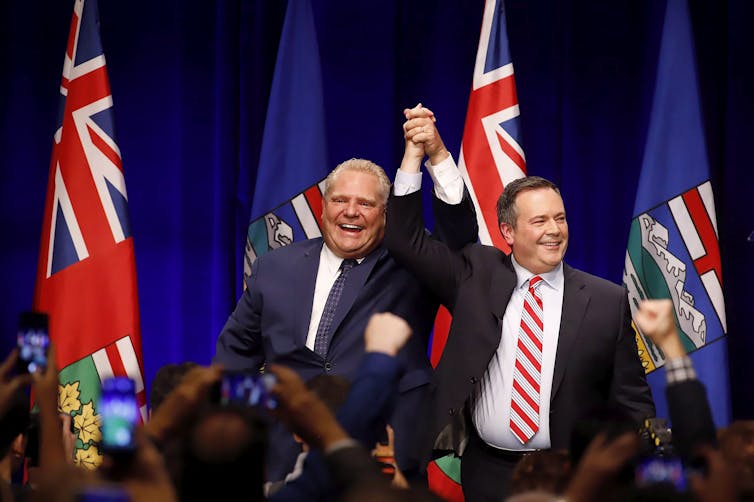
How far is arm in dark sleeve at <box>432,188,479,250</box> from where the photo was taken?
3449 mm

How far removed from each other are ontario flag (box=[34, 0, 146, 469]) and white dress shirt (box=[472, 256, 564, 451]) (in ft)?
5.57

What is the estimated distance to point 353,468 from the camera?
1812mm

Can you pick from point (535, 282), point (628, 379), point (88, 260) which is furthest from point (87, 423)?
point (628, 379)

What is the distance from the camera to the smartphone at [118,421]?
161 centimetres

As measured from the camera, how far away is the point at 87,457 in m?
4.31

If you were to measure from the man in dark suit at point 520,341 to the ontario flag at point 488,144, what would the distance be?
1.04m

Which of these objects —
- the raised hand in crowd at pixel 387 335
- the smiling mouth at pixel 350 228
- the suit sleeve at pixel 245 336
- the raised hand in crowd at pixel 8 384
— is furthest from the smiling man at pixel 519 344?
the raised hand in crowd at pixel 8 384

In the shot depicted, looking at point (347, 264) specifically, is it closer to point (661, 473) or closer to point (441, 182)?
point (441, 182)

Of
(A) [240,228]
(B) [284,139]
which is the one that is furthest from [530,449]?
(A) [240,228]

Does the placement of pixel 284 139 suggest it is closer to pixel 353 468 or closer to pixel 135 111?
pixel 135 111

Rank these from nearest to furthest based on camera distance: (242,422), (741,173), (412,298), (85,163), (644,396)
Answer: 1. (242,422)
2. (644,396)
3. (412,298)
4. (85,163)
5. (741,173)

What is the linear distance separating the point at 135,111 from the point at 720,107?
2891mm

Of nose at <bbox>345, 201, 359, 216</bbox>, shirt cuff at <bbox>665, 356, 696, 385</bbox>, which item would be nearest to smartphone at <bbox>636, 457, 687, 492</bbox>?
shirt cuff at <bbox>665, 356, 696, 385</bbox>

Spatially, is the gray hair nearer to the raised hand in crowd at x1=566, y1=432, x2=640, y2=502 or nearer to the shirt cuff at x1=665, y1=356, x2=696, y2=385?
the shirt cuff at x1=665, y1=356, x2=696, y2=385
